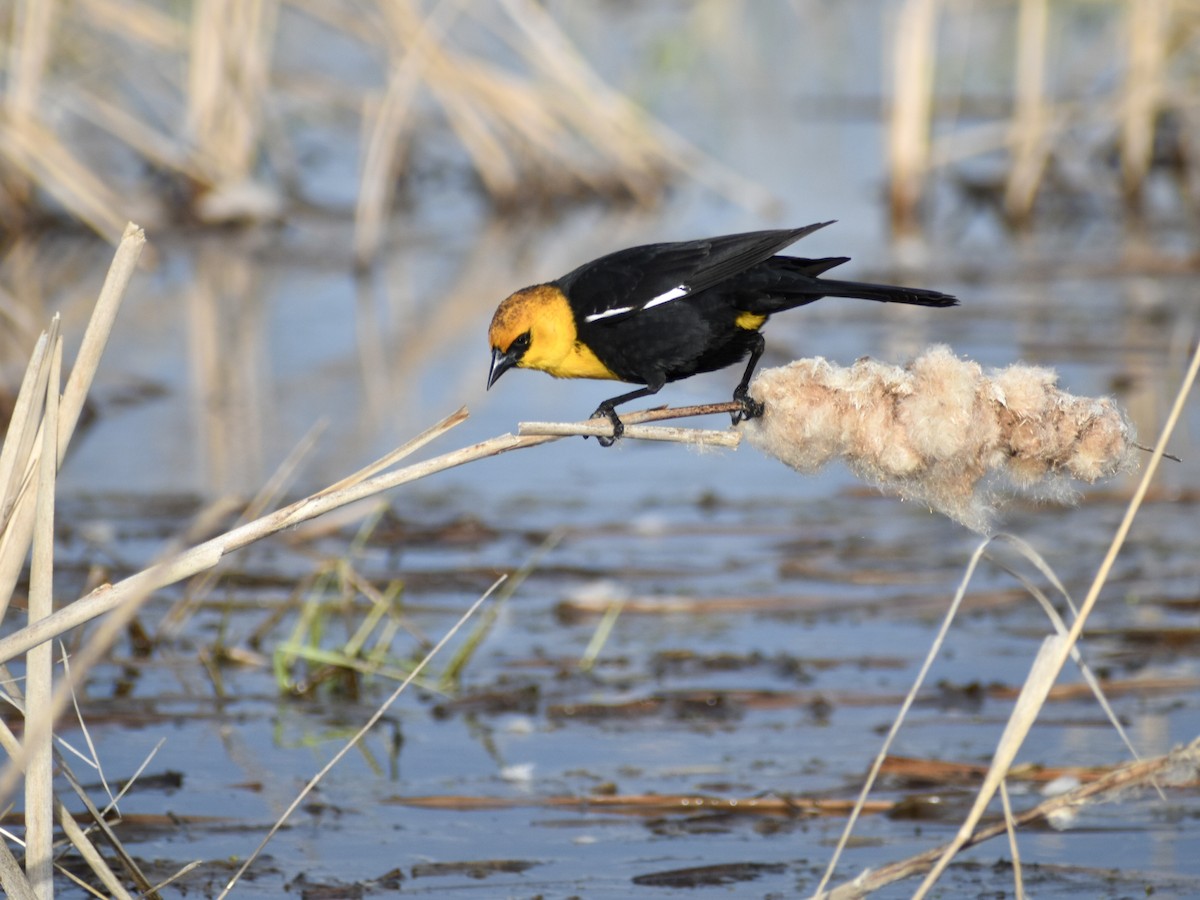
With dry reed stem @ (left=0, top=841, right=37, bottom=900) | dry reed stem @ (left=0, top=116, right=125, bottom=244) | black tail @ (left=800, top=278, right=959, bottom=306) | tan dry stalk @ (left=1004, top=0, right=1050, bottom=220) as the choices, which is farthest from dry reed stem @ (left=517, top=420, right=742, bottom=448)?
tan dry stalk @ (left=1004, top=0, right=1050, bottom=220)

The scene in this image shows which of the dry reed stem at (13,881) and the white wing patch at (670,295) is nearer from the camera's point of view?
the dry reed stem at (13,881)

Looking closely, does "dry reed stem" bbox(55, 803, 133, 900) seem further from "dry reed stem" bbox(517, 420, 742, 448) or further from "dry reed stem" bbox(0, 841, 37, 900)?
"dry reed stem" bbox(517, 420, 742, 448)

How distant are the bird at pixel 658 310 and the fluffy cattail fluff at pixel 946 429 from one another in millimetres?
Answer: 471

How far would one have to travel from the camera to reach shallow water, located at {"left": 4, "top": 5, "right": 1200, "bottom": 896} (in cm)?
→ 332

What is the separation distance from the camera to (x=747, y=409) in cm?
288

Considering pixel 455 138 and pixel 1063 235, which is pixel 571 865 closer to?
pixel 1063 235

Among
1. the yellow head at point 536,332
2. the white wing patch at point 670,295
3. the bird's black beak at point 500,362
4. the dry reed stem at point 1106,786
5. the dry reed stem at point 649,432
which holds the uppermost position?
the white wing patch at point 670,295

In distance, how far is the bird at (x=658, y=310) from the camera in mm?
3197

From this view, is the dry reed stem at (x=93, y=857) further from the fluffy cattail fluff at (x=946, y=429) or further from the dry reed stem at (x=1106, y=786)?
the fluffy cattail fluff at (x=946, y=429)

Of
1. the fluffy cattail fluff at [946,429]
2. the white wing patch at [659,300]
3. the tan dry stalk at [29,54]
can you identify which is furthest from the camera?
the tan dry stalk at [29,54]

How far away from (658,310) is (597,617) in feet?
5.55

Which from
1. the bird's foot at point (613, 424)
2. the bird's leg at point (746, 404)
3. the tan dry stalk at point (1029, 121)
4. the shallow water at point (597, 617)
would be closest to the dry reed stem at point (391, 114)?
the shallow water at point (597, 617)

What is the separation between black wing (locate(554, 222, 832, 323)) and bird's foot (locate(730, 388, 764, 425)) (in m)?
0.30

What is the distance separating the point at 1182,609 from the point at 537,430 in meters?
2.80
